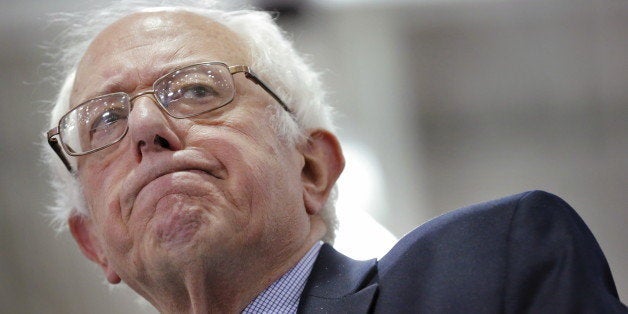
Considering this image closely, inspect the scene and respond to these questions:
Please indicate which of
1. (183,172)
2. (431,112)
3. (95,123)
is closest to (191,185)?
(183,172)

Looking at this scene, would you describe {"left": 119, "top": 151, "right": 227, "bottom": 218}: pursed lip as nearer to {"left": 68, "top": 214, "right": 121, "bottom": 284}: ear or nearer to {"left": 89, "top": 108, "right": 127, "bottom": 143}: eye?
{"left": 89, "top": 108, "right": 127, "bottom": 143}: eye

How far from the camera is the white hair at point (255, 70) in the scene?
79.2 inches

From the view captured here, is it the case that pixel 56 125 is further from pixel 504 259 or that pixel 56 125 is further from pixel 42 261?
pixel 42 261

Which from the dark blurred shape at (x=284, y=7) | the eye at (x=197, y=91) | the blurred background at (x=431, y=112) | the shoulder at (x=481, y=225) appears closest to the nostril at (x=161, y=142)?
the eye at (x=197, y=91)

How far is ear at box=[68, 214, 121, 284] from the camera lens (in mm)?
2127

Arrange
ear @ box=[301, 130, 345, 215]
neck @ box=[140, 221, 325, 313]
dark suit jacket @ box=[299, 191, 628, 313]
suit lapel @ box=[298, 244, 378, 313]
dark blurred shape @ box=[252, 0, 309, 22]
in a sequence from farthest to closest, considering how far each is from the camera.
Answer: dark blurred shape @ box=[252, 0, 309, 22] < ear @ box=[301, 130, 345, 215] < neck @ box=[140, 221, 325, 313] < suit lapel @ box=[298, 244, 378, 313] < dark suit jacket @ box=[299, 191, 628, 313]

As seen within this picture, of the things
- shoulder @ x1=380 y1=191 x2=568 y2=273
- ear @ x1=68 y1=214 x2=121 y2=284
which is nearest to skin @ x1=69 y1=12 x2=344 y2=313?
ear @ x1=68 y1=214 x2=121 y2=284

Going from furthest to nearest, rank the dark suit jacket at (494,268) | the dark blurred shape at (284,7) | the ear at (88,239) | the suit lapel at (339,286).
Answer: the dark blurred shape at (284,7), the ear at (88,239), the suit lapel at (339,286), the dark suit jacket at (494,268)

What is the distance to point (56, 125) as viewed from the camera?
2150 millimetres

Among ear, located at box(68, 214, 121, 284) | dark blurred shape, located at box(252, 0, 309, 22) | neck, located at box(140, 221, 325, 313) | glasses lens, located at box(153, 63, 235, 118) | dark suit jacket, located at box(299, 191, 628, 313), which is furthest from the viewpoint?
dark blurred shape, located at box(252, 0, 309, 22)

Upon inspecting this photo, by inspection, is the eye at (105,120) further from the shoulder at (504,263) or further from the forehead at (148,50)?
the shoulder at (504,263)

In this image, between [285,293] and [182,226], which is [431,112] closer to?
[285,293]

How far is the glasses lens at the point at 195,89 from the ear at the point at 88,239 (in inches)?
18.4

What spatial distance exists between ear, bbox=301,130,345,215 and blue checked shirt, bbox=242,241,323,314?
169 mm
